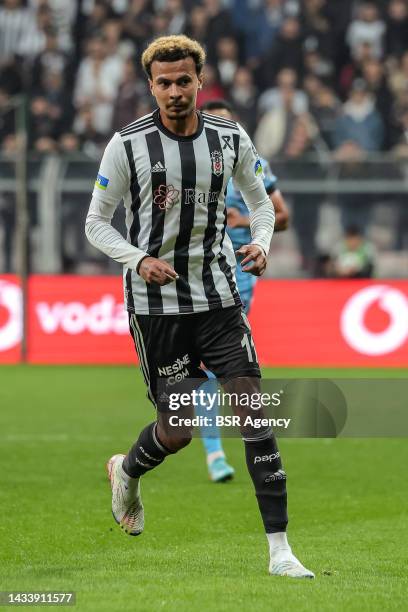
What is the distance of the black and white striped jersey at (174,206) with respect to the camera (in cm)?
555

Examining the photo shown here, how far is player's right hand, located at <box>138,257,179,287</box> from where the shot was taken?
5324mm

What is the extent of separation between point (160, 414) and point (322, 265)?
34.9 feet

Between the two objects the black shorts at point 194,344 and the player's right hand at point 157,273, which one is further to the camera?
the black shorts at point 194,344

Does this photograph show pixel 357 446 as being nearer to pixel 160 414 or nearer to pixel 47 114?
pixel 160 414

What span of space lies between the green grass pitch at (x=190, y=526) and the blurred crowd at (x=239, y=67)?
6.87 metres

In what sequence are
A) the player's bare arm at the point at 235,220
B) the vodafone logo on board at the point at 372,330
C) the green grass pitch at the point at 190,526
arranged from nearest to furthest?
the green grass pitch at the point at 190,526 → the player's bare arm at the point at 235,220 → the vodafone logo on board at the point at 372,330

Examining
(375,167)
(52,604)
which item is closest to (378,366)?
(375,167)

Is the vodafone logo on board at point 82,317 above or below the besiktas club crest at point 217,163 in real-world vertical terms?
below

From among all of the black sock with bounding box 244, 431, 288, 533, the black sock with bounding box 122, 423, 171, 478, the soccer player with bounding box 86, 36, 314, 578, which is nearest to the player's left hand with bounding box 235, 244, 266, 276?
the soccer player with bounding box 86, 36, 314, 578

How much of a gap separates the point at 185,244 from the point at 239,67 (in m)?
14.0

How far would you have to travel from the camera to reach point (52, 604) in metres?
4.75

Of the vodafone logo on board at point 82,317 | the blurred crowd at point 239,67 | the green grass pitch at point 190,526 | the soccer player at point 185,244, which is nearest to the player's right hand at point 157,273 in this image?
the soccer player at point 185,244

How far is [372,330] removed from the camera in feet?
53.8

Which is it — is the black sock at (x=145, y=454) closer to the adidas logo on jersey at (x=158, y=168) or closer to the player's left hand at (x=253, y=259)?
the player's left hand at (x=253, y=259)
